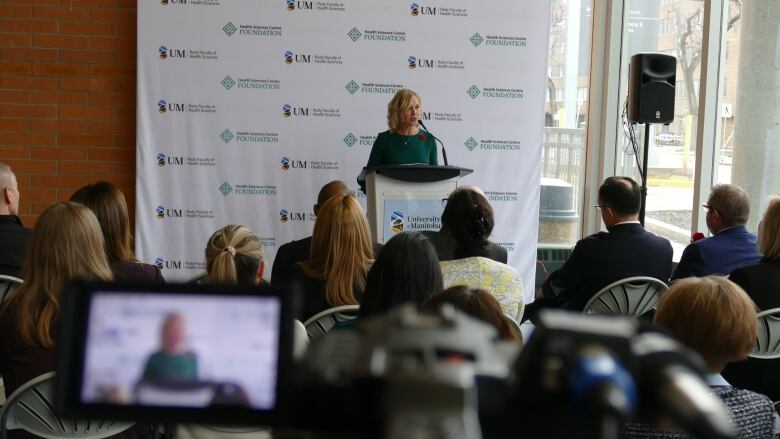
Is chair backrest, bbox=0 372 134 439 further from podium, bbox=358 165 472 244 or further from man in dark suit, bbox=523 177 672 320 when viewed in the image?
podium, bbox=358 165 472 244

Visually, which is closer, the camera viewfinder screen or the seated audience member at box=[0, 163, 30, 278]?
the camera viewfinder screen

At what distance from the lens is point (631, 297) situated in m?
3.80

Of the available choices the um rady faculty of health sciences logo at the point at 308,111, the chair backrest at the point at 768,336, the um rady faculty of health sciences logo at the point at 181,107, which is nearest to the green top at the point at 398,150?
the um rady faculty of health sciences logo at the point at 308,111

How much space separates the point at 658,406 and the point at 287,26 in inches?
223

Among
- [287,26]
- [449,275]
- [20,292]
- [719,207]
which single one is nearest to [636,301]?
[719,207]

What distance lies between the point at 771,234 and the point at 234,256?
2092 millimetres

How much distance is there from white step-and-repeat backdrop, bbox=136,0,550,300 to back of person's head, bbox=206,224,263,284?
10.6 ft

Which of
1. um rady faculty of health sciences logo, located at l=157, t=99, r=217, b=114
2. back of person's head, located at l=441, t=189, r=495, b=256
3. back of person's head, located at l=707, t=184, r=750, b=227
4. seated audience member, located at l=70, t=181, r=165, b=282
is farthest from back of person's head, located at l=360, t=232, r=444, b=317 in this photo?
um rady faculty of health sciences logo, located at l=157, t=99, r=217, b=114

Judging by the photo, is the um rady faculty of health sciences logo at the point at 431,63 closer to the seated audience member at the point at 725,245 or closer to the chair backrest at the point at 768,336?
the seated audience member at the point at 725,245

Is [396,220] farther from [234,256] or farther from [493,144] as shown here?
[234,256]

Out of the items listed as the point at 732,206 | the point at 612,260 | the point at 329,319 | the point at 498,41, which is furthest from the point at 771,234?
the point at 498,41

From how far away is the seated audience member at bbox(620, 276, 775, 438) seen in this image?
1926 millimetres

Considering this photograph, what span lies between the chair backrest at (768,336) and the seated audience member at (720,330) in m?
1.24

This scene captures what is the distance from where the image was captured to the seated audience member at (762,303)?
333 cm
